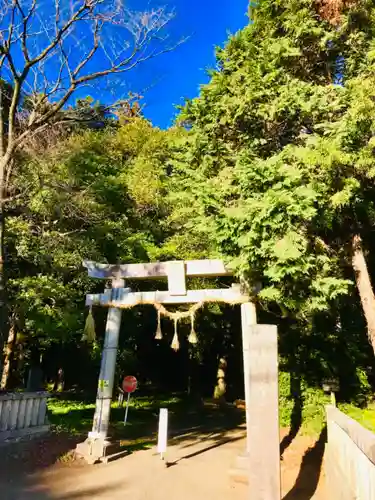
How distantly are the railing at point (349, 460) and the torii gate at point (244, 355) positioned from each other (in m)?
0.84

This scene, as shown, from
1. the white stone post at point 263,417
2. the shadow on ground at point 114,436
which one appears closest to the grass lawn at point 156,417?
the shadow on ground at point 114,436

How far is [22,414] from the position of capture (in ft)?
26.5

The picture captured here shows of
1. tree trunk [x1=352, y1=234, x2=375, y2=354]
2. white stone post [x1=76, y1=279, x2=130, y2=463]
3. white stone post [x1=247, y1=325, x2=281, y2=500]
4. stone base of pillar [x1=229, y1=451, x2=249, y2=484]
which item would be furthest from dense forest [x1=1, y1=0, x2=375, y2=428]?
stone base of pillar [x1=229, y1=451, x2=249, y2=484]

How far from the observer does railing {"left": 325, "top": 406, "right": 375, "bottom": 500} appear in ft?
11.0

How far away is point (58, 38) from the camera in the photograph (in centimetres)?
730

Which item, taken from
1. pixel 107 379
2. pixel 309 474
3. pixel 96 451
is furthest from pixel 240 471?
pixel 107 379

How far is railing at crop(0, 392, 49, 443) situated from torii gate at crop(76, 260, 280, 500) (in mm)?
1430

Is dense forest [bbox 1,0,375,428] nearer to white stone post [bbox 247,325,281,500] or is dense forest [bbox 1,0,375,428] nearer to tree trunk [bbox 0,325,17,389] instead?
tree trunk [bbox 0,325,17,389]

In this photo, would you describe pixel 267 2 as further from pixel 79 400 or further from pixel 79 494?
pixel 79 400

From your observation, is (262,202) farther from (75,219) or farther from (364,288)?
(75,219)

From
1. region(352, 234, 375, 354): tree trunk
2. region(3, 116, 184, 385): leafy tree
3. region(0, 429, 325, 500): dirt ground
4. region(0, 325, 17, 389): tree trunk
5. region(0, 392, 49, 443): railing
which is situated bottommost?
region(0, 429, 325, 500): dirt ground

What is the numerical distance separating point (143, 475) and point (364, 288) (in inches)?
207

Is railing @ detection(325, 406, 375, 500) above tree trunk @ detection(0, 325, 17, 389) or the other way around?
the other way around

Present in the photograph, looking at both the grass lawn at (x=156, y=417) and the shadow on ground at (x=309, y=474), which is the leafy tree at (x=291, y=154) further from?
the grass lawn at (x=156, y=417)
